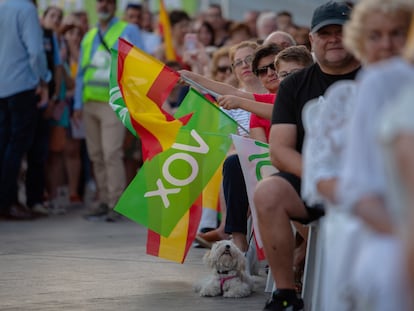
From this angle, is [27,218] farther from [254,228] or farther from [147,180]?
[254,228]

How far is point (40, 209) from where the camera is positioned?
12375mm

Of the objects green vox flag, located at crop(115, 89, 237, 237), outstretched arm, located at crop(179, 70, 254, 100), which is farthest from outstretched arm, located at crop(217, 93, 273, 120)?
→ green vox flag, located at crop(115, 89, 237, 237)

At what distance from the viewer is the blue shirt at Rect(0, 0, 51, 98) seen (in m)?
11.3

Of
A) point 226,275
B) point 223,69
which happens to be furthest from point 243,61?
point 226,275

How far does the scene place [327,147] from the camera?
13.9ft

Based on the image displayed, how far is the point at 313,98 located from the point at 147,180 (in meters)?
1.78

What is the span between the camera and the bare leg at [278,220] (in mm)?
5652

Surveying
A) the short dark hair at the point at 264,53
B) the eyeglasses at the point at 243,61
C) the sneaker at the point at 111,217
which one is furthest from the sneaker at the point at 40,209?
the short dark hair at the point at 264,53

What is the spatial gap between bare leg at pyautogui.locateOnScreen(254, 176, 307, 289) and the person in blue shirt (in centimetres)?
605

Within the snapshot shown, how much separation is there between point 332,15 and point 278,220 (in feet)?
3.89

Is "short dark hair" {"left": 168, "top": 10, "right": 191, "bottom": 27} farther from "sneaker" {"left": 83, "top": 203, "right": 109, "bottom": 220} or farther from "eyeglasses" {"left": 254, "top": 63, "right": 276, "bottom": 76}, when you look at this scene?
"eyeglasses" {"left": 254, "top": 63, "right": 276, "bottom": 76}

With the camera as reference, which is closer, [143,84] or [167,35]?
[143,84]

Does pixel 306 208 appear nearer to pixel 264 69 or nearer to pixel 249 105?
pixel 249 105

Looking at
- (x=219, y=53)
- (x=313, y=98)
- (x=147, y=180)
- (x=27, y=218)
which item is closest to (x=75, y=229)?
(x=27, y=218)
